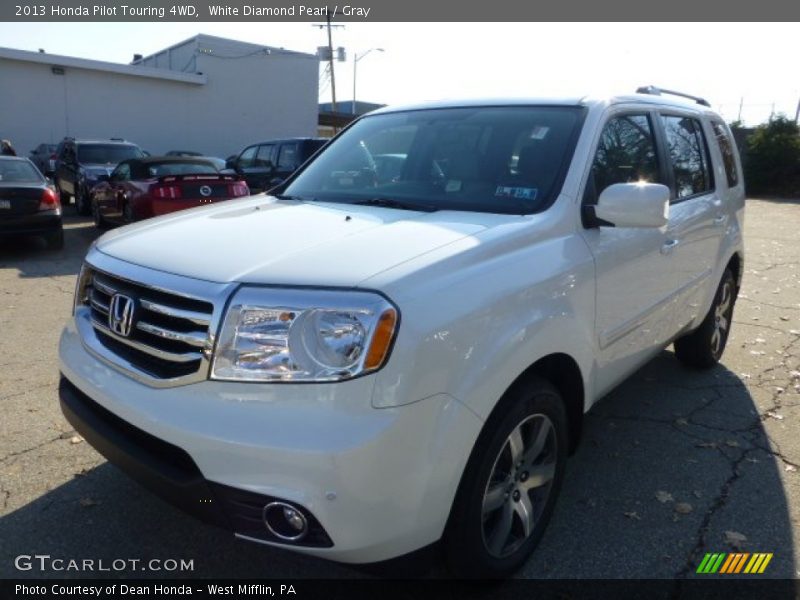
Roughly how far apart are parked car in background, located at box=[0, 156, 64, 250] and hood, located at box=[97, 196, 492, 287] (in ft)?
25.4

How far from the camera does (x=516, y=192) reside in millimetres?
2861

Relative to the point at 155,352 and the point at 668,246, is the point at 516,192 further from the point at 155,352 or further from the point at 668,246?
the point at 155,352

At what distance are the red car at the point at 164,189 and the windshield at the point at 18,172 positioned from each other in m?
1.27

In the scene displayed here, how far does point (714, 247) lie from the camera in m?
4.31

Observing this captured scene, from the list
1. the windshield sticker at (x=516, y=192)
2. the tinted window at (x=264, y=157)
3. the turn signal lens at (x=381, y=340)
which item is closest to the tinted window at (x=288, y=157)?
the tinted window at (x=264, y=157)

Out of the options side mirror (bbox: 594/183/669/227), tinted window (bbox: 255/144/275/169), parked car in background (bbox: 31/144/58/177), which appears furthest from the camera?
parked car in background (bbox: 31/144/58/177)

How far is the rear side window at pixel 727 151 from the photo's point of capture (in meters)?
4.69

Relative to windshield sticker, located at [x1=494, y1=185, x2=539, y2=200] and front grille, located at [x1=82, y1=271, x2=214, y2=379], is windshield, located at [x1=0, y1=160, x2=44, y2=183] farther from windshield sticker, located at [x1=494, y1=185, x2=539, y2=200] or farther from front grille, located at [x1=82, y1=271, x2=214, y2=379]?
windshield sticker, located at [x1=494, y1=185, x2=539, y2=200]

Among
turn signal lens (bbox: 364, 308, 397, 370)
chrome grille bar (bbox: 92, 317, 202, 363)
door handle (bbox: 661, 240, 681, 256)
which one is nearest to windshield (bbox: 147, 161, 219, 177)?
door handle (bbox: 661, 240, 681, 256)

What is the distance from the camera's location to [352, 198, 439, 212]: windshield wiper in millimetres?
2877

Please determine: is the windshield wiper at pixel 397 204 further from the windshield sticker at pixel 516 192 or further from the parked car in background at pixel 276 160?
the parked car in background at pixel 276 160

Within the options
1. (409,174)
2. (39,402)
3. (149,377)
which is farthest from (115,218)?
(149,377)

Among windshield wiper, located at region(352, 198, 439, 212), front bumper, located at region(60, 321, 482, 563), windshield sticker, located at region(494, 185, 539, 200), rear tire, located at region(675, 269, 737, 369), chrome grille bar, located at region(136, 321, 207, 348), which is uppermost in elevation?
windshield sticker, located at region(494, 185, 539, 200)

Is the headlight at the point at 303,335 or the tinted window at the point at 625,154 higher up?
the tinted window at the point at 625,154
